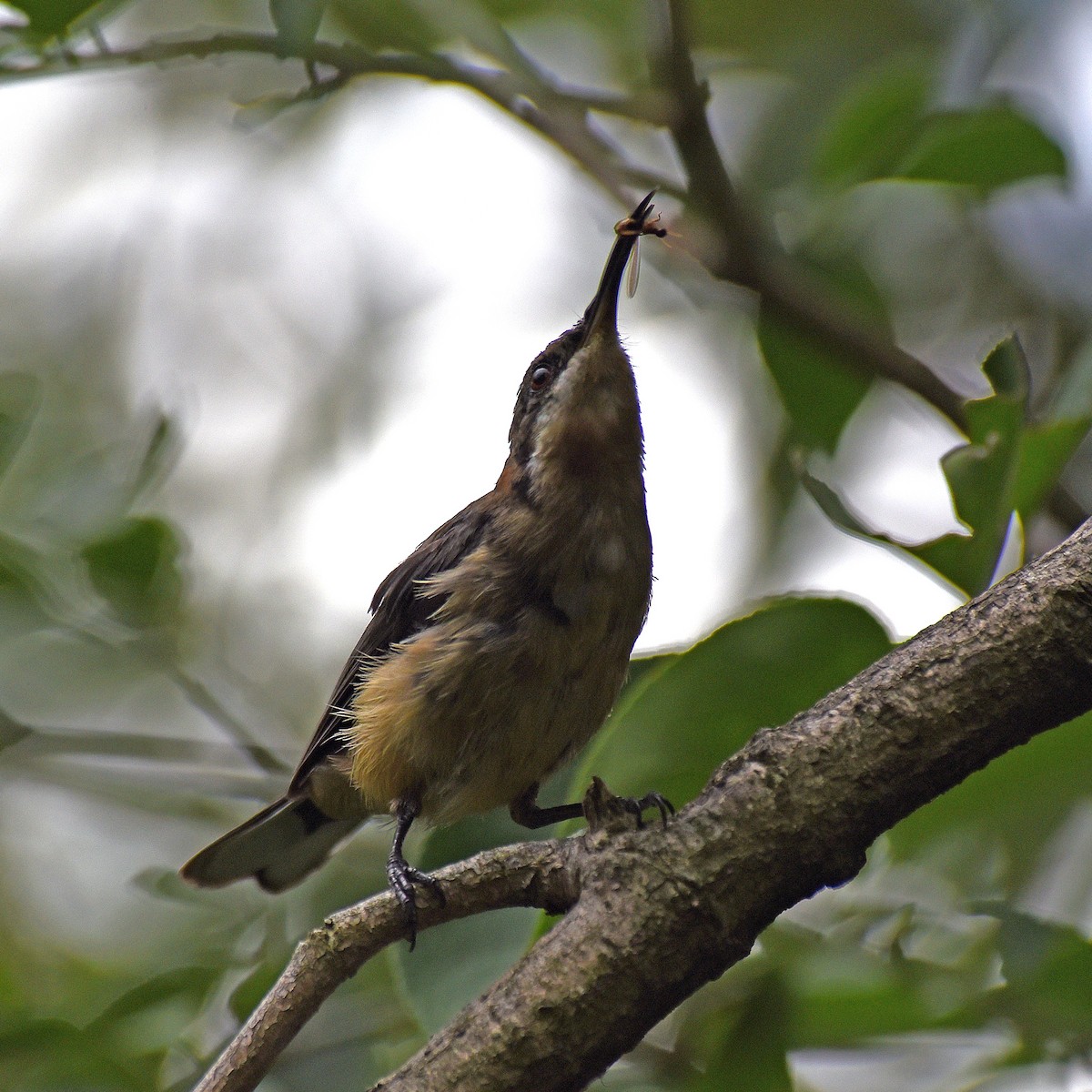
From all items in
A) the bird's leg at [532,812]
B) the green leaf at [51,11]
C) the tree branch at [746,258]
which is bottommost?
the bird's leg at [532,812]

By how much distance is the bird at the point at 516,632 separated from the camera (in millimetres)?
4633

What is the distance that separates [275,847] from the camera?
5480 millimetres

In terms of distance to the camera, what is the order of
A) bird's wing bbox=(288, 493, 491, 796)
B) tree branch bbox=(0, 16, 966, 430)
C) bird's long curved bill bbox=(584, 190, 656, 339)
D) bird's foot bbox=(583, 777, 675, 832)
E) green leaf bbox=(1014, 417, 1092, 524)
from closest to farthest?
1. bird's foot bbox=(583, 777, 675, 832)
2. green leaf bbox=(1014, 417, 1092, 524)
3. tree branch bbox=(0, 16, 966, 430)
4. bird's long curved bill bbox=(584, 190, 656, 339)
5. bird's wing bbox=(288, 493, 491, 796)

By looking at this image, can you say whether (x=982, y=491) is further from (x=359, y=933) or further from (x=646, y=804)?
(x=359, y=933)

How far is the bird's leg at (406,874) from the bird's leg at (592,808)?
374 millimetres

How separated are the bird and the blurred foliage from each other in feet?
0.82

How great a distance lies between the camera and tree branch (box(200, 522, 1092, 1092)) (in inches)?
103

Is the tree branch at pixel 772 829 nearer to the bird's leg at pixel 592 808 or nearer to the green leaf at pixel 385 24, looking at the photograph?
the bird's leg at pixel 592 808

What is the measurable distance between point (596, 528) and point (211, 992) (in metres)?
2.01

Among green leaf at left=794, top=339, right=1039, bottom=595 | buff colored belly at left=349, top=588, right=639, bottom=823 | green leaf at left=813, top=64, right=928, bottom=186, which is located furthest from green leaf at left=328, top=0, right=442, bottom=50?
green leaf at left=794, top=339, right=1039, bottom=595

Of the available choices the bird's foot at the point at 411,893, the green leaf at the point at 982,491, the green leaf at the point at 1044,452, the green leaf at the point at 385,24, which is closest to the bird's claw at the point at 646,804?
the bird's foot at the point at 411,893

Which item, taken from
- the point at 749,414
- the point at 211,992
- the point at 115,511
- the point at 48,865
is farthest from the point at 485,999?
the point at 48,865

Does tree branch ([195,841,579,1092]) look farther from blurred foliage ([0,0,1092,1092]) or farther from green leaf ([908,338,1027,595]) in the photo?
green leaf ([908,338,1027,595])

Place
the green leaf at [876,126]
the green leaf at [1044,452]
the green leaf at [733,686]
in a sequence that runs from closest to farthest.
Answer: the green leaf at [1044,452] < the green leaf at [733,686] < the green leaf at [876,126]
